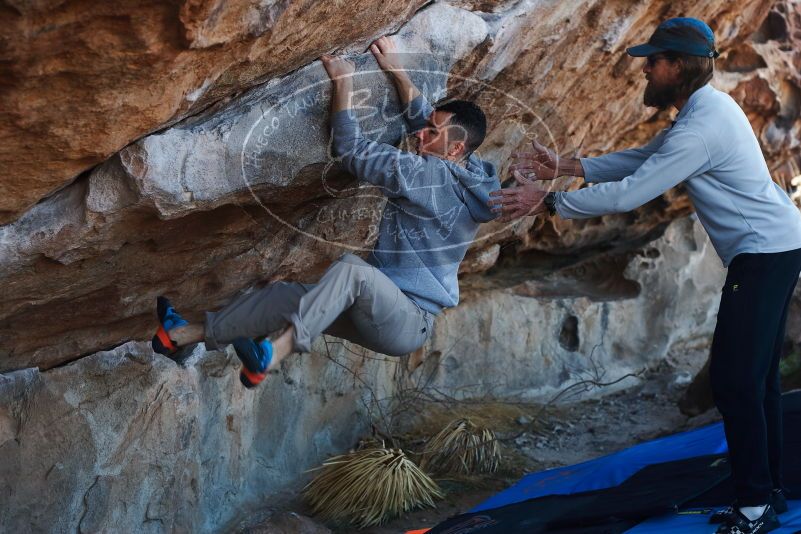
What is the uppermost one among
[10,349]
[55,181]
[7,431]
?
[55,181]

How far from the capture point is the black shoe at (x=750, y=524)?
395 centimetres

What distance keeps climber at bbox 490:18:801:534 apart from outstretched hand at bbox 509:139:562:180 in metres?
0.39

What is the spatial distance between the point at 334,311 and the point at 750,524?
1788 mm

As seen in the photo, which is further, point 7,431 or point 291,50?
point 7,431

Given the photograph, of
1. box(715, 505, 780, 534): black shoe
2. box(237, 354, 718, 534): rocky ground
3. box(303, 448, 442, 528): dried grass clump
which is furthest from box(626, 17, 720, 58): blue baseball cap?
box(237, 354, 718, 534): rocky ground

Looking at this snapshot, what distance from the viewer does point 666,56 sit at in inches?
154

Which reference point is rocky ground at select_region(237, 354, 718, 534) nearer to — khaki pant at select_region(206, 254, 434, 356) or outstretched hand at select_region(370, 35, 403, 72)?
khaki pant at select_region(206, 254, 434, 356)

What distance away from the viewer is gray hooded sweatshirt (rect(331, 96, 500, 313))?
392cm

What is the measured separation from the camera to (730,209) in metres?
3.78

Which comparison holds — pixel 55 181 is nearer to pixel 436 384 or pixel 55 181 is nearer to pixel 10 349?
pixel 10 349

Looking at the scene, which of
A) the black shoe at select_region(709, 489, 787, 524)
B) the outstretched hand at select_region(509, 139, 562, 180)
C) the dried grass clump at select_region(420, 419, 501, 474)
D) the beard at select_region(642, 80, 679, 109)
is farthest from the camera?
the dried grass clump at select_region(420, 419, 501, 474)

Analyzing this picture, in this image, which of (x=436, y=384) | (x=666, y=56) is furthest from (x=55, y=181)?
(x=436, y=384)

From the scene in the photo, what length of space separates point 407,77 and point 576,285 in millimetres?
4296

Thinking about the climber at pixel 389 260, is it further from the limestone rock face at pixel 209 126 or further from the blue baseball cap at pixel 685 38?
the blue baseball cap at pixel 685 38
